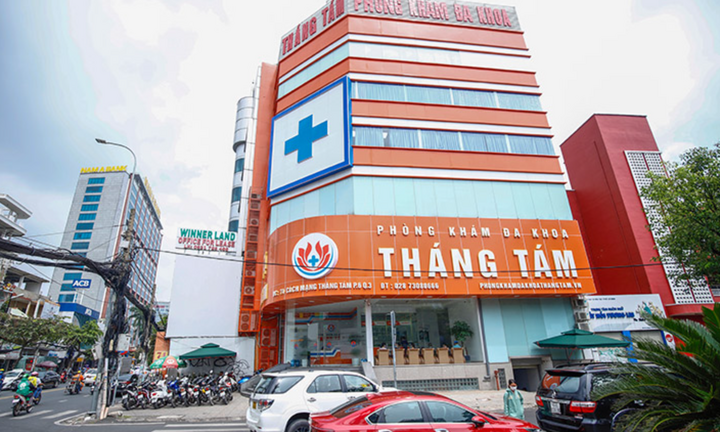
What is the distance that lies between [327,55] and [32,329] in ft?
124

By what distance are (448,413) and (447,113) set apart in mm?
20346

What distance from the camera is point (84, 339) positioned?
46.4m

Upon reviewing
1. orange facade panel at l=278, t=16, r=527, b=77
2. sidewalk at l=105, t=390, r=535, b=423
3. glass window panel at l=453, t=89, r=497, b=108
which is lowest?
sidewalk at l=105, t=390, r=535, b=423

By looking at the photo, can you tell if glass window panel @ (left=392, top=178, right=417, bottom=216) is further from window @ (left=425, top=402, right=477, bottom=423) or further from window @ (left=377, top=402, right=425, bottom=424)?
window @ (left=377, top=402, right=425, bottom=424)

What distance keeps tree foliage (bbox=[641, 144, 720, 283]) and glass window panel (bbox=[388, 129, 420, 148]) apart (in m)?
12.5

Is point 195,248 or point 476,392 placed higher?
point 195,248

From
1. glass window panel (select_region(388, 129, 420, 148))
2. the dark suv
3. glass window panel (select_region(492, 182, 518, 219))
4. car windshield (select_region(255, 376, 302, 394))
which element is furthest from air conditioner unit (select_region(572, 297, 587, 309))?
car windshield (select_region(255, 376, 302, 394))

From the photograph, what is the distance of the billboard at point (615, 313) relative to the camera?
20.4 meters

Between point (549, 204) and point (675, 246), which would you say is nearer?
point (675, 246)

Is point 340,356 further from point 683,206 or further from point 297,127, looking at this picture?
point 683,206

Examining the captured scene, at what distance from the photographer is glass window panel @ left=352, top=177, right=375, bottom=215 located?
19.9 m

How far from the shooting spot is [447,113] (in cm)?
2333

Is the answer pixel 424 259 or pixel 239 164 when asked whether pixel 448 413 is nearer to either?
pixel 424 259

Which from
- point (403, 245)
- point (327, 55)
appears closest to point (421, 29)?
point (327, 55)
